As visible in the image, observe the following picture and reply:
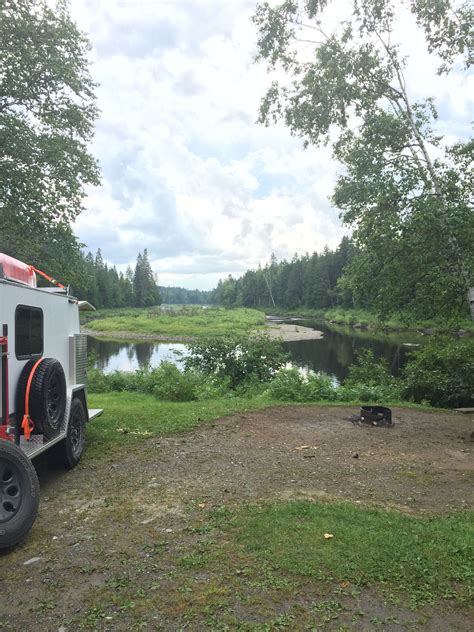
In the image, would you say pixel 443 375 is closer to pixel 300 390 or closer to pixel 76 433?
pixel 300 390

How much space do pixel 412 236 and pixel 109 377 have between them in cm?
1071

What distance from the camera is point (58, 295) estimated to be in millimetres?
6594

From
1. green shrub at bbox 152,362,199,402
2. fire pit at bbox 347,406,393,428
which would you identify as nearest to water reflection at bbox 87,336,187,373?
green shrub at bbox 152,362,199,402

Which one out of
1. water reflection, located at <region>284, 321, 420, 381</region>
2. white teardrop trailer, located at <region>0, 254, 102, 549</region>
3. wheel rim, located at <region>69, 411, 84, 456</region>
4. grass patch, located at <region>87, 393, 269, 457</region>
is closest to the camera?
white teardrop trailer, located at <region>0, 254, 102, 549</region>

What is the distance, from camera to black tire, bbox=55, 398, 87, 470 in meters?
6.21

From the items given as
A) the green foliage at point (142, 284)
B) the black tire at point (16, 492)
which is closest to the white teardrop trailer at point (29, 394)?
the black tire at point (16, 492)

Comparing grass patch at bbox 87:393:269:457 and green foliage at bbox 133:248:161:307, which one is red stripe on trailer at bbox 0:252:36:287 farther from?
green foliage at bbox 133:248:161:307

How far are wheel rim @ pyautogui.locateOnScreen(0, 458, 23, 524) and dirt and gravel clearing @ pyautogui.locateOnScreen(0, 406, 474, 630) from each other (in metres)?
0.34

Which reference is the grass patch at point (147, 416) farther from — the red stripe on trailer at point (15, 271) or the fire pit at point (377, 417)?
the red stripe on trailer at point (15, 271)

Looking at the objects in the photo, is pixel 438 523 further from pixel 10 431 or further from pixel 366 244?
pixel 366 244

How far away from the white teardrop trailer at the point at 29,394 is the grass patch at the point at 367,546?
2.10m

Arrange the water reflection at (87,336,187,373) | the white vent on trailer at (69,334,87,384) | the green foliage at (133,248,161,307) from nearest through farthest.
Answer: the white vent on trailer at (69,334,87,384) → the water reflection at (87,336,187,373) → the green foliage at (133,248,161,307)

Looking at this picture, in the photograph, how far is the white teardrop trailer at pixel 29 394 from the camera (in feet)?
14.2

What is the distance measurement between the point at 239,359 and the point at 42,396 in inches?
420
